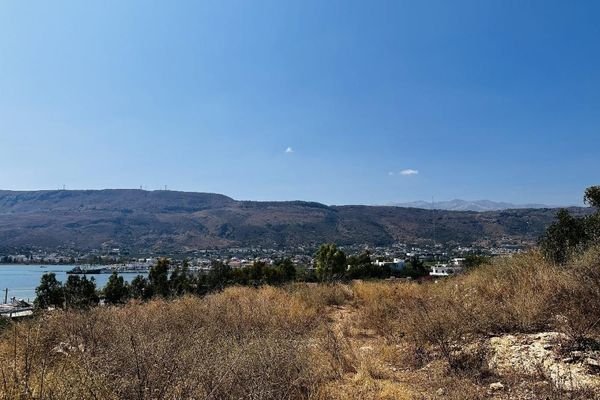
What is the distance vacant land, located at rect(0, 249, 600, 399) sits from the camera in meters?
3.89

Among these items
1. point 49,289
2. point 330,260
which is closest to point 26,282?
point 49,289

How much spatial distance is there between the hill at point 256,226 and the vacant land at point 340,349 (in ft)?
318

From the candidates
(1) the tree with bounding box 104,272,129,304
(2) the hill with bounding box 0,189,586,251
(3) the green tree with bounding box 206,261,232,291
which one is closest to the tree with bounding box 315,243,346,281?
(3) the green tree with bounding box 206,261,232,291

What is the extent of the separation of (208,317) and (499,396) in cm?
506

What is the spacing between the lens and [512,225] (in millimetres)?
101562

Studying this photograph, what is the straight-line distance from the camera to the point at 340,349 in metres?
6.27

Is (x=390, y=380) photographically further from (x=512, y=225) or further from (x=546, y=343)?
(x=512, y=225)

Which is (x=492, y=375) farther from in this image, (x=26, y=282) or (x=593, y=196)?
(x=26, y=282)

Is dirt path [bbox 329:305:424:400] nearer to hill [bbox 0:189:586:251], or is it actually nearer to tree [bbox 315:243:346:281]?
tree [bbox 315:243:346:281]

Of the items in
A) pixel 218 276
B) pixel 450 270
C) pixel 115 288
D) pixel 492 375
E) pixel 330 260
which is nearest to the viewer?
pixel 492 375

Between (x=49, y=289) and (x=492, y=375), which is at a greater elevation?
(x=492, y=375)

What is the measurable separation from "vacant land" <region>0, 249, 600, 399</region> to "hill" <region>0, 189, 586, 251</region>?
318ft

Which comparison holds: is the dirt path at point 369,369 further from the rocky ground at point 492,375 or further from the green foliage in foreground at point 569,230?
the green foliage in foreground at point 569,230

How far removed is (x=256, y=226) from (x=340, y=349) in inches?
5702
